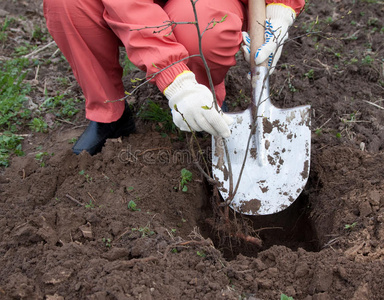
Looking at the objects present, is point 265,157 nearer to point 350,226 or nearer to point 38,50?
point 350,226

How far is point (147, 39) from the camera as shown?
1688 mm

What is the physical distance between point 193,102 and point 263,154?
633mm

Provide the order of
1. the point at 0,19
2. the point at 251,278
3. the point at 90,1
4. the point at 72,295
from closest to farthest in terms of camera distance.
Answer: the point at 72,295 < the point at 251,278 < the point at 90,1 < the point at 0,19

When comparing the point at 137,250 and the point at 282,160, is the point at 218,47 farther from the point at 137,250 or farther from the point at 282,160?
the point at 137,250

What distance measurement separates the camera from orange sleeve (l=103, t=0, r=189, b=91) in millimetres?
1669

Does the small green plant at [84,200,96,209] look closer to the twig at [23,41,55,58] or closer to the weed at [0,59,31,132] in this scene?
the weed at [0,59,31,132]

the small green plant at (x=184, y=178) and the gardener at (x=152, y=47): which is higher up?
the gardener at (x=152, y=47)

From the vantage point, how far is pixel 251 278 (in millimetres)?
1509

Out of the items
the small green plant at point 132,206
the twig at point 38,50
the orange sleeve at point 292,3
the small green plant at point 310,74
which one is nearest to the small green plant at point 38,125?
the twig at point 38,50

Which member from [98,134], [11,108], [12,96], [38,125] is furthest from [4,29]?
[98,134]

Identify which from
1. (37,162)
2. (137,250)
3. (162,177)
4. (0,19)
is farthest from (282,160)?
(0,19)

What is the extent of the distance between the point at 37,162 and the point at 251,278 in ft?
4.92

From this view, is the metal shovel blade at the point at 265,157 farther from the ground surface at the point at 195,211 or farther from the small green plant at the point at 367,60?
the small green plant at the point at 367,60

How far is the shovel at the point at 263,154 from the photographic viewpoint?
80.3 inches
